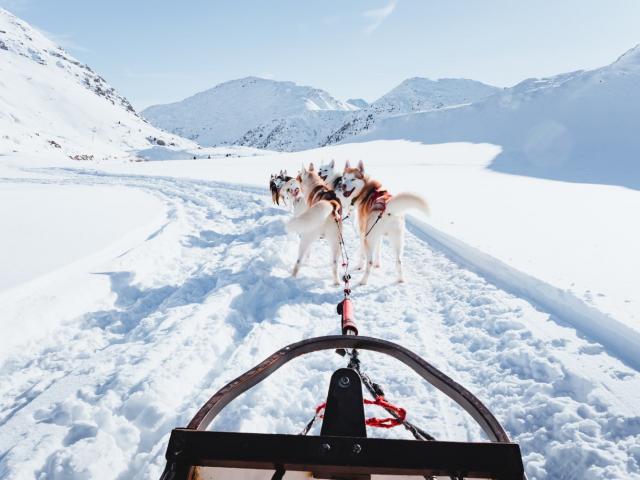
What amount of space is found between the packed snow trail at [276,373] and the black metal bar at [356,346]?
1.04 meters

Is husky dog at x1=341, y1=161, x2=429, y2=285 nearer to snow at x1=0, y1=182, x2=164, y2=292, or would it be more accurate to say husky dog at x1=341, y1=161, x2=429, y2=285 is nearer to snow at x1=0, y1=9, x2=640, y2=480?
snow at x1=0, y1=9, x2=640, y2=480

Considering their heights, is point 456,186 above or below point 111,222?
below

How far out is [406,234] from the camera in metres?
8.73

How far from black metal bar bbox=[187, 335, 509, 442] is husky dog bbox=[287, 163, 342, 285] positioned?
250 cm

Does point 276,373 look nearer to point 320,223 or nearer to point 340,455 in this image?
point 320,223

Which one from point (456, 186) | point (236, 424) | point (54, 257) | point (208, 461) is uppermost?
point (208, 461)

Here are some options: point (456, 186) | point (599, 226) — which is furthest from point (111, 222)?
point (456, 186)

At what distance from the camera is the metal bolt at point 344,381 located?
59.4 inches

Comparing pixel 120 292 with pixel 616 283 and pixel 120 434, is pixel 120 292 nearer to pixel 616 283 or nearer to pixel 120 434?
pixel 120 434

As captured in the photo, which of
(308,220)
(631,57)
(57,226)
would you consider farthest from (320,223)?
(631,57)

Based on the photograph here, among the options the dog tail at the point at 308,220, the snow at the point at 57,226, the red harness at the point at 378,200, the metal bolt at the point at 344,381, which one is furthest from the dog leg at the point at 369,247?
the snow at the point at 57,226

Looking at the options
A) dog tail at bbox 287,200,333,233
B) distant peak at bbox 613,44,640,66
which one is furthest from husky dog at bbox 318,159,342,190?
distant peak at bbox 613,44,640,66

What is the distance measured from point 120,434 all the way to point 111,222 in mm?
7264

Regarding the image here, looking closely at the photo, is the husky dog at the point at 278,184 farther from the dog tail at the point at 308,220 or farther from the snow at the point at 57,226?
the dog tail at the point at 308,220
